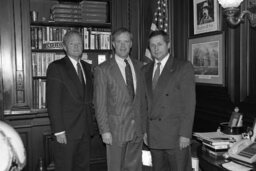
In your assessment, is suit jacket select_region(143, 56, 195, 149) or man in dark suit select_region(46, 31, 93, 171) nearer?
suit jacket select_region(143, 56, 195, 149)

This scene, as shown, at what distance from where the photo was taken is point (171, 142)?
7.13ft

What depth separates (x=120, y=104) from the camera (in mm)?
2352

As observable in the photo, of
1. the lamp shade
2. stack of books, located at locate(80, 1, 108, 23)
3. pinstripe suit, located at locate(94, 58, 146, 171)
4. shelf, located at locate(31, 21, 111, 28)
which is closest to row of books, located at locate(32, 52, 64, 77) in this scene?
shelf, located at locate(31, 21, 111, 28)

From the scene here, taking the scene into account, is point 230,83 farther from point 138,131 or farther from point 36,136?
point 36,136

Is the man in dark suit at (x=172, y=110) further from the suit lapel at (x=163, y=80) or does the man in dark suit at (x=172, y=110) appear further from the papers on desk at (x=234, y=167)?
the papers on desk at (x=234, y=167)

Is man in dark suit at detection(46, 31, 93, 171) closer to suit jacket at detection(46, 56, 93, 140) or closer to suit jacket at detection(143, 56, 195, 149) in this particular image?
suit jacket at detection(46, 56, 93, 140)

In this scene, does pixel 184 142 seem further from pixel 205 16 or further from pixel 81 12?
pixel 81 12

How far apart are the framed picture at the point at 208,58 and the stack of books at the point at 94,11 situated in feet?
3.57

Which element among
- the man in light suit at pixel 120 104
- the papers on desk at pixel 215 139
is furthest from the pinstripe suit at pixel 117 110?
the papers on desk at pixel 215 139

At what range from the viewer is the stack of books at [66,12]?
3.20 m

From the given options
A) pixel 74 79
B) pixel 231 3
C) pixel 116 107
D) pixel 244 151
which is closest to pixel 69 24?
pixel 74 79

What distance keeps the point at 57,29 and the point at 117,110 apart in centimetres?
142

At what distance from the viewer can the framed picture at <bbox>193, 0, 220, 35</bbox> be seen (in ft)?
8.34

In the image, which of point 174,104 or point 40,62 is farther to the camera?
point 40,62
